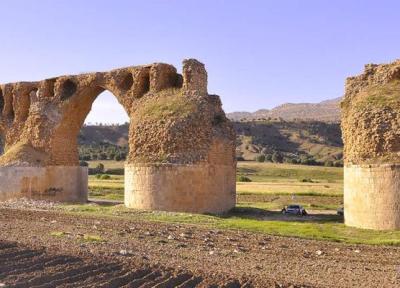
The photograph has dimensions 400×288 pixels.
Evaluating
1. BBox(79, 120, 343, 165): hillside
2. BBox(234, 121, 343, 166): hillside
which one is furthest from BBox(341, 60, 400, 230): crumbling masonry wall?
BBox(234, 121, 343, 166): hillside

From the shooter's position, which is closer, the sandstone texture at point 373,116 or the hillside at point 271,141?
the sandstone texture at point 373,116

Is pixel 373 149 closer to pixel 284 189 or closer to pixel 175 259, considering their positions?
pixel 175 259

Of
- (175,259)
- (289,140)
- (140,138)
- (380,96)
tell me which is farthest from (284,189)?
(289,140)

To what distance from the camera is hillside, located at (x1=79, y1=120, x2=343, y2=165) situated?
245 ft

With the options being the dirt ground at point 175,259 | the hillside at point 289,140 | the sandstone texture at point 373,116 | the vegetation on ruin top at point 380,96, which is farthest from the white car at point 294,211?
the hillside at point 289,140

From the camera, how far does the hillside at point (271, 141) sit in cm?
7462

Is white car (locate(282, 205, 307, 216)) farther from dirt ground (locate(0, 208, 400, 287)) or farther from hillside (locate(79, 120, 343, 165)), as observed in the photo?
hillside (locate(79, 120, 343, 165))

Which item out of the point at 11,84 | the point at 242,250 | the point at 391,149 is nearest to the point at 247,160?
the point at 11,84

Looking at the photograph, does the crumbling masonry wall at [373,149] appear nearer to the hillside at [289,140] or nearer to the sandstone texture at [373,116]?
the sandstone texture at [373,116]

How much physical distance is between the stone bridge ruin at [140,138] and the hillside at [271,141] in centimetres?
3833

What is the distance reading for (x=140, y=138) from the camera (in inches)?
969

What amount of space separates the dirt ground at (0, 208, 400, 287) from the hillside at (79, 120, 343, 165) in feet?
173

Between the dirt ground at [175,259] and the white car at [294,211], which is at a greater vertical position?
the dirt ground at [175,259]

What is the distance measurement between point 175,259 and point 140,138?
13.5 m
